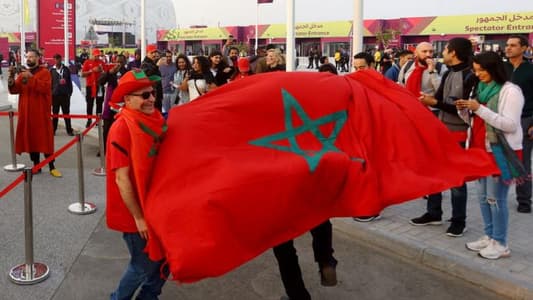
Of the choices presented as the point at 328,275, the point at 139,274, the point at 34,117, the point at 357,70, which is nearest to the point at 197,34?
the point at 34,117

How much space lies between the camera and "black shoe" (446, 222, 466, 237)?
533 centimetres

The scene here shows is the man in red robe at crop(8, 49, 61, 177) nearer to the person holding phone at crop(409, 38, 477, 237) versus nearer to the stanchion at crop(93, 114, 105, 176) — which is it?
the stanchion at crop(93, 114, 105, 176)

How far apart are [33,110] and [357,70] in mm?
5276

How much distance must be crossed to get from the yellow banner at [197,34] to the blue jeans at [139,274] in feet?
187

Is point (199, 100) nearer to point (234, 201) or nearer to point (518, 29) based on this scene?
point (234, 201)

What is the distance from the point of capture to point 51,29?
20625 millimetres

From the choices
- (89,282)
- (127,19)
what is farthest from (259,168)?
(127,19)

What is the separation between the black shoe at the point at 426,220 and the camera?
5.72 metres

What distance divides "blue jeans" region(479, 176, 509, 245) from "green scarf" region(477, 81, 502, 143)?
1.28 feet

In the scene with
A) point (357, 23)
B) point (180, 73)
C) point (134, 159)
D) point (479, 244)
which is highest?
point (357, 23)

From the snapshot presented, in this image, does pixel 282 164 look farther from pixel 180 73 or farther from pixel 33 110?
pixel 180 73

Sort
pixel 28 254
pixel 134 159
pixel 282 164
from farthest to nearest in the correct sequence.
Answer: pixel 28 254 < pixel 282 164 < pixel 134 159

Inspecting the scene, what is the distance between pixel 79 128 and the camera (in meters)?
12.8

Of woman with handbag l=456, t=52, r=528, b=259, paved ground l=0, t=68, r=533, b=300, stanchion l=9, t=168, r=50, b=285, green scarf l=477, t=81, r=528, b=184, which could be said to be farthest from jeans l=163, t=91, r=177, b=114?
green scarf l=477, t=81, r=528, b=184
